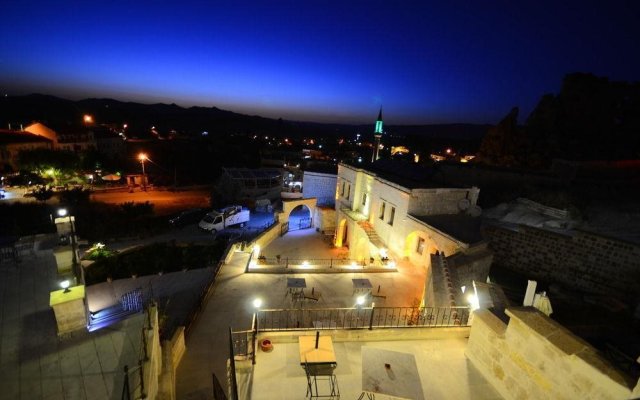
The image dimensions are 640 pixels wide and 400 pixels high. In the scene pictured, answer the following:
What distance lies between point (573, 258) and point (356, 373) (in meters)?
19.5

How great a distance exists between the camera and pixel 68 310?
7.03m

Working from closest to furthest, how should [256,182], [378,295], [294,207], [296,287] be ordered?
[296,287] → [378,295] → [294,207] → [256,182]

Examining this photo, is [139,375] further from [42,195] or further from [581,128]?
[581,128]

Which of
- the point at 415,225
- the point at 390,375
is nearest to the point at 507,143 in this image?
the point at 415,225

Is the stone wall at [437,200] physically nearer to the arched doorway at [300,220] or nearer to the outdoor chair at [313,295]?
the outdoor chair at [313,295]

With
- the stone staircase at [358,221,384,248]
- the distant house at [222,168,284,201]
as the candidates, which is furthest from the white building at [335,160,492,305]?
the distant house at [222,168,284,201]

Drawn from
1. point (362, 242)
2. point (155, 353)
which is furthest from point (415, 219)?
point (155, 353)

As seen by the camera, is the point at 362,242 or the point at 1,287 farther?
the point at 362,242

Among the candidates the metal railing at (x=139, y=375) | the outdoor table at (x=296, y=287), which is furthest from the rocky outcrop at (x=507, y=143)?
the metal railing at (x=139, y=375)

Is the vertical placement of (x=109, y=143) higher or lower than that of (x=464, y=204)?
lower

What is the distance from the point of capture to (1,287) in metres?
8.38

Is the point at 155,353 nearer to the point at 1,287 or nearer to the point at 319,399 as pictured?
the point at 319,399

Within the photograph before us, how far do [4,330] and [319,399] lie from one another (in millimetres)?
7240

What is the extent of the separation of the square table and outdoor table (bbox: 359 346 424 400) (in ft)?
2.45
